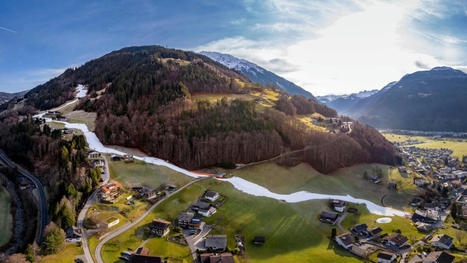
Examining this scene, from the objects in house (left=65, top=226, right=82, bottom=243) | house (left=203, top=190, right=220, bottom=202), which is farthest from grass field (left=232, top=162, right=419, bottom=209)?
house (left=65, top=226, right=82, bottom=243)

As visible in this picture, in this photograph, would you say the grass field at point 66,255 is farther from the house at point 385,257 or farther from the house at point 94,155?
the house at point 385,257

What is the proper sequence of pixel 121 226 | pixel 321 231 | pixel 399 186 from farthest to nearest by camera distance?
pixel 399 186 < pixel 321 231 < pixel 121 226

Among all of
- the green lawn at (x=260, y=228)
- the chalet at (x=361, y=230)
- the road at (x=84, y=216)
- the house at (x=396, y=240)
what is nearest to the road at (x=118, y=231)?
the green lawn at (x=260, y=228)

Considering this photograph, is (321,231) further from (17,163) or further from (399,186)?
(17,163)

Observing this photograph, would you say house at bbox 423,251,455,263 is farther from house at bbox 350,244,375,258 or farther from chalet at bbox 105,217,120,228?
chalet at bbox 105,217,120,228

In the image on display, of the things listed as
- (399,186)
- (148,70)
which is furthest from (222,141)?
(148,70)

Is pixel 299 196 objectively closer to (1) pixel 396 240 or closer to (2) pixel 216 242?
(1) pixel 396 240
